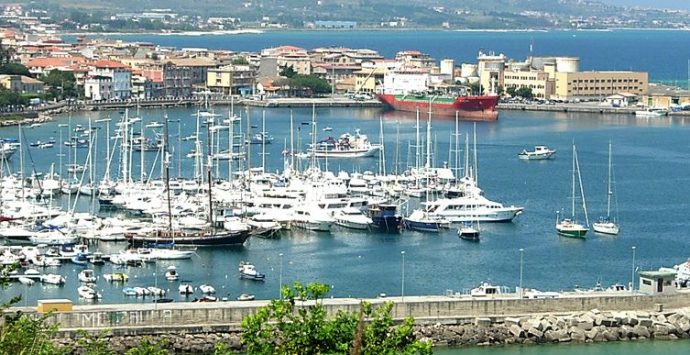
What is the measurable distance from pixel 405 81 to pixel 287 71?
12.8 ft

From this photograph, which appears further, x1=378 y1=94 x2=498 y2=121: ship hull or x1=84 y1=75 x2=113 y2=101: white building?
x1=84 y1=75 x2=113 y2=101: white building

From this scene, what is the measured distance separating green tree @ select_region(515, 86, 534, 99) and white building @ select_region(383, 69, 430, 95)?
7.05ft

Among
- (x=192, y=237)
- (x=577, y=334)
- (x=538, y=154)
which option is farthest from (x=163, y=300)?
(x=538, y=154)

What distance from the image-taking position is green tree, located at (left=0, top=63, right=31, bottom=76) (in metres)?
36.1

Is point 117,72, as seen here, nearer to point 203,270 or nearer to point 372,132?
point 372,132

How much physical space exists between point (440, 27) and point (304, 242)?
94.1 meters

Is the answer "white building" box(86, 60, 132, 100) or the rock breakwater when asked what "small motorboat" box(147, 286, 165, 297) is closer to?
the rock breakwater

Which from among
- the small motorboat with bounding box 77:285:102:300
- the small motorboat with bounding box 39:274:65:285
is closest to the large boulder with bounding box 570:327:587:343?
the small motorboat with bounding box 77:285:102:300

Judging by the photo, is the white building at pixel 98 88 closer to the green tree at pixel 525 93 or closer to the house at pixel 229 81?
the house at pixel 229 81

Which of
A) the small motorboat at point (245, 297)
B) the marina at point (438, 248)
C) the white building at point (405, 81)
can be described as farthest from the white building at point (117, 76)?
the small motorboat at point (245, 297)

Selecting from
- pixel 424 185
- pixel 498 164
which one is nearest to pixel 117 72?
pixel 498 164

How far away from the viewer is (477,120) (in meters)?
33.6

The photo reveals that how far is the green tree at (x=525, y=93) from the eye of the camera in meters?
38.4

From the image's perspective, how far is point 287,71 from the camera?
4128cm
